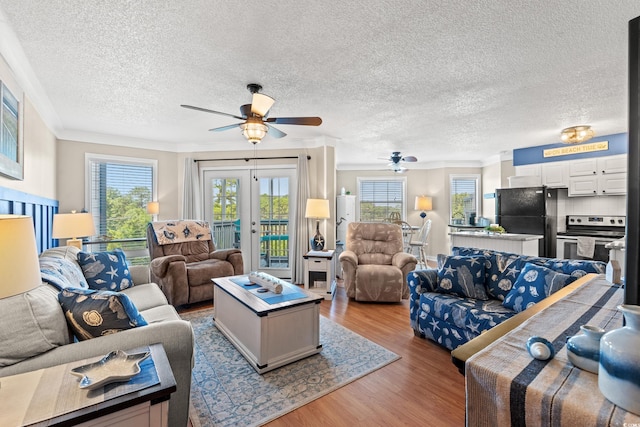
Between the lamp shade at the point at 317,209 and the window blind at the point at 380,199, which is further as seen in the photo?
the window blind at the point at 380,199

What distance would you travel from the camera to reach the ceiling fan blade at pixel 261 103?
2311 mm

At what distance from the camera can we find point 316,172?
4.91 m

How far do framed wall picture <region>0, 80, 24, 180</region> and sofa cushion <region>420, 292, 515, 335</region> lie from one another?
11.4 ft

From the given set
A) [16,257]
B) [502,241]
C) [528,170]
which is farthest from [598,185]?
[16,257]

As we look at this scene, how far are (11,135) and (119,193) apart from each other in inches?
107

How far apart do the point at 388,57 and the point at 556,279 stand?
209 cm

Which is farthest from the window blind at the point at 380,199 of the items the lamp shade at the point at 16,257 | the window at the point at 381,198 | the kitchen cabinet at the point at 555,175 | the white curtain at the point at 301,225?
the lamp shade at the point at 16,257

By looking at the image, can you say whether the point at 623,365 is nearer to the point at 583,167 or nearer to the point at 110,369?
the point at 110,369

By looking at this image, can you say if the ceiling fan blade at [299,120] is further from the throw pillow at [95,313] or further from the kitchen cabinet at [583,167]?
the kitchen cabinet at [583,167]

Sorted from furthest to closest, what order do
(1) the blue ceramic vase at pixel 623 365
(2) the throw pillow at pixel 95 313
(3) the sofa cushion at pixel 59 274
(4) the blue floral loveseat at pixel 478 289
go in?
(4) the blue floral loveseat at pixel 478 289 < (3) the sofa cushion at pixel 59 274 < (2) the throw pillow at pixel 95 313 < (1) the blue ceramic vase at pixel 623 365

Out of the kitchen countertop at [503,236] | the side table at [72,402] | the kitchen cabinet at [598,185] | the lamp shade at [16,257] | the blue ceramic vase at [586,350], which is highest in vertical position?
the kitchen cabinet at [598,185]

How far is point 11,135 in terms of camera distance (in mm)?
2170

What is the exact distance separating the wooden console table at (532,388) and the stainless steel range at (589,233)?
474 centimetres

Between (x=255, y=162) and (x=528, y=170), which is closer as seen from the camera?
(x=255, y=162)
